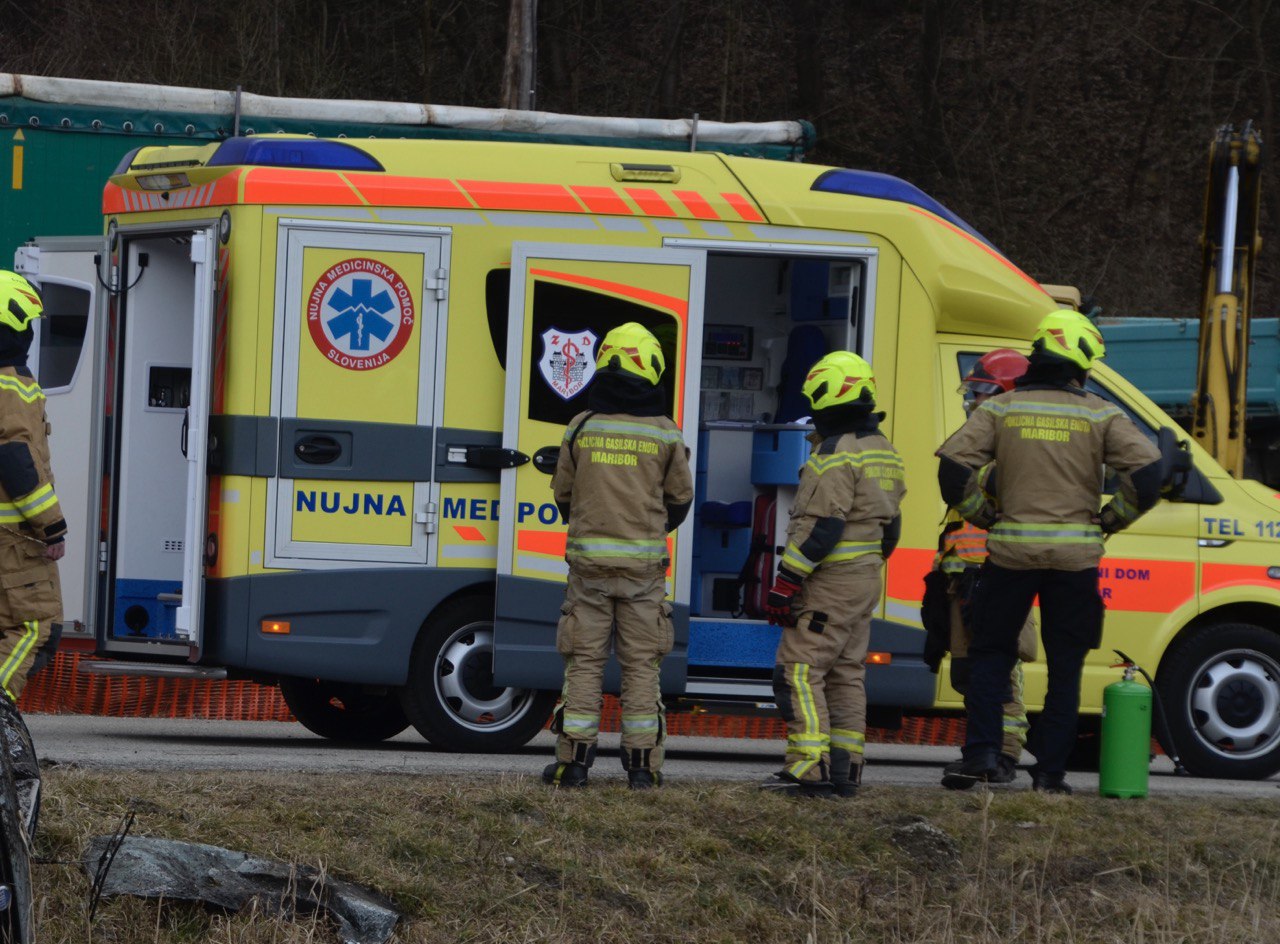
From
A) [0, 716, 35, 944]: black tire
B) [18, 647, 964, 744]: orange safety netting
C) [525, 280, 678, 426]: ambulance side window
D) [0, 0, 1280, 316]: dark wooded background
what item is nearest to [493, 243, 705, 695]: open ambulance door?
[525, 280, 678, 426]: ambulance side window

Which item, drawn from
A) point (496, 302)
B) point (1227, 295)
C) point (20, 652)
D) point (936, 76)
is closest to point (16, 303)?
point (20, 652)

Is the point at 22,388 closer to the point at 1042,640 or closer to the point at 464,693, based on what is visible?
the point at 464,693

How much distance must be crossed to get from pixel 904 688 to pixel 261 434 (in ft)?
10.4

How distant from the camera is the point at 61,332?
9430 millimetres

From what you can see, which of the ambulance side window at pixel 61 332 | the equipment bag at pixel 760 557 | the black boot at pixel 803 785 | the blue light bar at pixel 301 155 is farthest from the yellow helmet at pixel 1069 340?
the ambulance side window at pixel 61 332

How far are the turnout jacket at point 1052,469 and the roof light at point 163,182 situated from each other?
3.69 m

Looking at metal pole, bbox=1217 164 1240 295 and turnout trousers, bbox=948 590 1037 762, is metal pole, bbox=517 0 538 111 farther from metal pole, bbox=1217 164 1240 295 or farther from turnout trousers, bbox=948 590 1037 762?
turnout trousers, bbox=948 590 1037 762

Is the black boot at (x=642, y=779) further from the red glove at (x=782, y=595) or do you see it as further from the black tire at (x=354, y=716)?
the black tire at (x=354, y=716)

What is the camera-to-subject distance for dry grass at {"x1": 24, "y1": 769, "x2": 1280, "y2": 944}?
554 centimetres

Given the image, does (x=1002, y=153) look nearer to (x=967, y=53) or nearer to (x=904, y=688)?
(x=967, y=53)

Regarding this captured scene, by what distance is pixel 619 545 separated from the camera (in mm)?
7027

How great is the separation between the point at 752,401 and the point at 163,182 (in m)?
3.38

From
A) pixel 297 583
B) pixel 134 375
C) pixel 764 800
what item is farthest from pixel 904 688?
pixel 134 375

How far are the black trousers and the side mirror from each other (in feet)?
1.81
